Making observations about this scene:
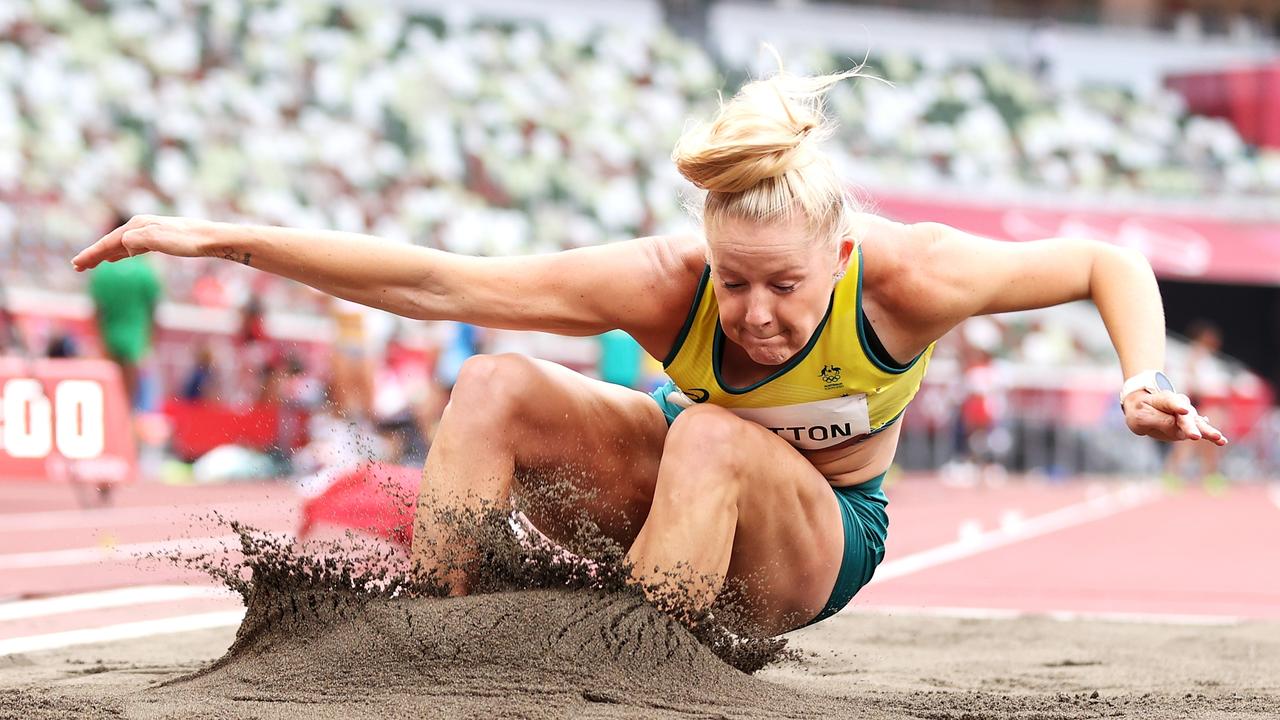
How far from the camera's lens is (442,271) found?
3262 millimetres

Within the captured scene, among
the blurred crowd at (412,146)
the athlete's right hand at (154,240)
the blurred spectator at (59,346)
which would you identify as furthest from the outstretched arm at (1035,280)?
the blurred spectator at (59,346)

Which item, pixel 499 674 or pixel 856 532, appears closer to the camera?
pixel 499 674

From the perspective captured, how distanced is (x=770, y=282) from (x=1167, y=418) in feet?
2.66

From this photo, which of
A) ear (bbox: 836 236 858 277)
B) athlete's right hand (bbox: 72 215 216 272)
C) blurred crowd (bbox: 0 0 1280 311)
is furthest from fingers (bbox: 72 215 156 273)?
→ blurred crowd (bbox: 0 0 1280 311)

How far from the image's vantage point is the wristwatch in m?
2.96

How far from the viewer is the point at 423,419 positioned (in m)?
12.5

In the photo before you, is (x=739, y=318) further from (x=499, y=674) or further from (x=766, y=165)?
(x=499, y=674)

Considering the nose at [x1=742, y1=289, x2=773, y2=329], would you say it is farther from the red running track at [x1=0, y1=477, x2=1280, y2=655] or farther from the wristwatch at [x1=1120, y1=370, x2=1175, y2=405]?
the red running track at [x1=0, y1=477, x2=1280, y2=655]

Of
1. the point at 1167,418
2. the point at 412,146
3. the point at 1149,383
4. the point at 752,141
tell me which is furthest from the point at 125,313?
the point at 412,146

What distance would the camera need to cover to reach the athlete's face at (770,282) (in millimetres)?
3031

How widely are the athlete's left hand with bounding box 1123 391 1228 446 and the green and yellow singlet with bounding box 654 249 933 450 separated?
2.04 ft

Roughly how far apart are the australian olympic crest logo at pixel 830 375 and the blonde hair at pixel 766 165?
1.03 ft

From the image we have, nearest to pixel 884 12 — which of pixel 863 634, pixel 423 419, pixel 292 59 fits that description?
pixel 292 59

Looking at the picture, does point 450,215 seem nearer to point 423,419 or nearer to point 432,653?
point 423,419
